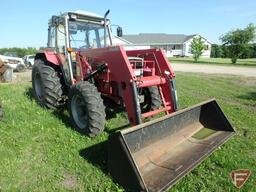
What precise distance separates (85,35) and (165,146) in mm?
3535

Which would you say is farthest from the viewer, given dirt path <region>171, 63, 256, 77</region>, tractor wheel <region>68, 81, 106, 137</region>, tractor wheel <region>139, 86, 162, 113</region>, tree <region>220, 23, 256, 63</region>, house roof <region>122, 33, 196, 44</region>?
house roof <region>122, 33, 196, 44</region>

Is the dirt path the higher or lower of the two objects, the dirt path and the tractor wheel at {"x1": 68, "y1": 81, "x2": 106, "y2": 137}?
the lower

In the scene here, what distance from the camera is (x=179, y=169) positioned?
383 cm

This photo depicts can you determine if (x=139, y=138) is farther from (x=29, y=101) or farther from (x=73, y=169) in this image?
(x=29, y=101)

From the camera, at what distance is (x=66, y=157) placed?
175 inches

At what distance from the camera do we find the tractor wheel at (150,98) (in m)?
6.05

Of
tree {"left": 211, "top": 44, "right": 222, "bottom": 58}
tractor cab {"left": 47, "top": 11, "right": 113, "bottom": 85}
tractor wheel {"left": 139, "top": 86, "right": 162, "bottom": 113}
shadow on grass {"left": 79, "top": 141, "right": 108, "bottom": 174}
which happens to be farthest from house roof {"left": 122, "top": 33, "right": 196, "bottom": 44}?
shadow on grass {"left": 79, "top": 141, "right": 108, "bottom": 174}

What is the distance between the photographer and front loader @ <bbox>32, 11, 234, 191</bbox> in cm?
375

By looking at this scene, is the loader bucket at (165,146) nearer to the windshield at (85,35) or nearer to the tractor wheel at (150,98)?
the tractor wheel at (150,98)

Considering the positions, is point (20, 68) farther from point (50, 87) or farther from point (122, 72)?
point (122, 72)

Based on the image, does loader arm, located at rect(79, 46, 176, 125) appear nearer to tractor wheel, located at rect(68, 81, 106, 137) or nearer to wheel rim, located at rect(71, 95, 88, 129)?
tractor wheel, located at rect(68, 81, 106, 137)

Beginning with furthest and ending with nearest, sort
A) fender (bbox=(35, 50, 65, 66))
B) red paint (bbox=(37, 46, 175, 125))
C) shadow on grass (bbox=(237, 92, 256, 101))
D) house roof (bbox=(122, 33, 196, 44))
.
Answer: house roof (bbox=(122, 33, 196, 44)) → shadow on grass (bbox=(237, 92, 256, 101)) → fender (bbox=(35, 50, 65, 66)) → red paint (bbox=(37, 46, 175, 125))

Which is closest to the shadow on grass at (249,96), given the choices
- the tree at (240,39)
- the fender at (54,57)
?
the fender at (54,57)

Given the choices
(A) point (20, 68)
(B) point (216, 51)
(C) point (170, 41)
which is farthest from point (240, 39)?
(A) point (20, 68)
